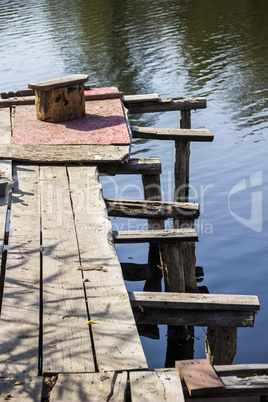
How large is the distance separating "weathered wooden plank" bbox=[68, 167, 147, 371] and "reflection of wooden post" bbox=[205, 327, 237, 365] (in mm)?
1348

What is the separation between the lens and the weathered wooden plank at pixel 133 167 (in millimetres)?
6789

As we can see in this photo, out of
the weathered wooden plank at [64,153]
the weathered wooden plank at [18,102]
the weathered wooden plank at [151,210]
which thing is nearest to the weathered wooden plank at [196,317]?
the weathered wooden plank at [151,210]

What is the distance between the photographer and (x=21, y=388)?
2980 mm

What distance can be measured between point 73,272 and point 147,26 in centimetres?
2388

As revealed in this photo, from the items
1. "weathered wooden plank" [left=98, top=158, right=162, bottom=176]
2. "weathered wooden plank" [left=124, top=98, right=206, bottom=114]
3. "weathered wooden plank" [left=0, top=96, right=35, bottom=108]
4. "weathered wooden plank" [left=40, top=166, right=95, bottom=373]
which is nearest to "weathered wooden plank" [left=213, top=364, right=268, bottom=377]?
"weathered wooden plank" [left=40, top=166, right=95, bottom=373]

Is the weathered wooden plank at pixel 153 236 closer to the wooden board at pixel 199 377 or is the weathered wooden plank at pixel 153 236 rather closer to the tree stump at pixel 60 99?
the wooden board at pixel 199 377

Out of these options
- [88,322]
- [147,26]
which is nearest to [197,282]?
[88,322]

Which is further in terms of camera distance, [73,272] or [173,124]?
[173,124]

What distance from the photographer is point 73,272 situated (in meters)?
4.21

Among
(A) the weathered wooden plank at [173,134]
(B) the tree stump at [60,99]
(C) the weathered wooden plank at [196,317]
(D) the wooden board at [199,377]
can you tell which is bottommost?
(D) the wooden board at [199,377]

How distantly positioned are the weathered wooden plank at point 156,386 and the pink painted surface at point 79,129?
4.38m

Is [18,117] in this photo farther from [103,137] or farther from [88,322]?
[88,322]

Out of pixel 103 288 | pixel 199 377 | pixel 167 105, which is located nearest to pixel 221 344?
pixel 103 288

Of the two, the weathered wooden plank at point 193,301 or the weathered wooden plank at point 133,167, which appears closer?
the weathered wooden plank at point 193,301
